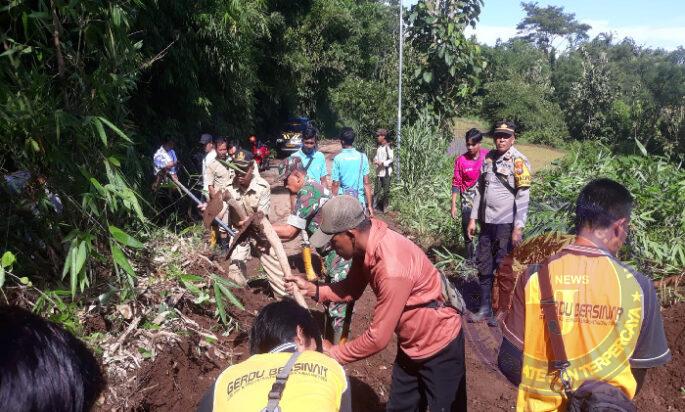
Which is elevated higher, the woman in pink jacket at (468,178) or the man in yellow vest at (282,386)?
the man in yellow vest at (282,386)

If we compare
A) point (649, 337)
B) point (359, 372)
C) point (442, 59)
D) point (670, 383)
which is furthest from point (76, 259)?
point (442, 59)

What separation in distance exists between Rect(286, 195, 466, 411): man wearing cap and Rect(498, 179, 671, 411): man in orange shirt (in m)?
0.70

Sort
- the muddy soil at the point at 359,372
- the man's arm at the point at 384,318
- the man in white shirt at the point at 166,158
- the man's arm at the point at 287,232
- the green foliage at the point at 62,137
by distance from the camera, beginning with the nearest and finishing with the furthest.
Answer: the man's arm at the point at 384,318, the green foliage at the point at 62,137, the muddy soil at the point at 359,372, the man's arm at the point at 287,232, the man in white shirt at the point at 166,158

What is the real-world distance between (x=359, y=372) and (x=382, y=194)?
22.2 ft

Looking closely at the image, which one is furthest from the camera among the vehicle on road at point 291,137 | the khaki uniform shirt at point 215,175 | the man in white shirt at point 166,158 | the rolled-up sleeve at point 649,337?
the vehicle on road at point 291,137

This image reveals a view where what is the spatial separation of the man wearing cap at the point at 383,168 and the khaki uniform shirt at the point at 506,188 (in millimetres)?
5323

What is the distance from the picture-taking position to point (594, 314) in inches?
82.8

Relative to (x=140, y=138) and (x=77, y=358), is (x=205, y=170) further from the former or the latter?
(x=77, y=358)

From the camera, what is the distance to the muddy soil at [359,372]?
147 inches

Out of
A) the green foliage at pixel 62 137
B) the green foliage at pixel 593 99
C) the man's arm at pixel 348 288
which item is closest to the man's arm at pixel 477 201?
the man's arm at pixel 348 288

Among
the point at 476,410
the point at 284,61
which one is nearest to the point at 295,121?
the point at 284,61

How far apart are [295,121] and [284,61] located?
4274mm

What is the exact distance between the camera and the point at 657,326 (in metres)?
2.09

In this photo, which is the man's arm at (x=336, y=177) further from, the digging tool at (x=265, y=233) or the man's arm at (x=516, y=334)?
the man's arm at (x=516, y=334)
